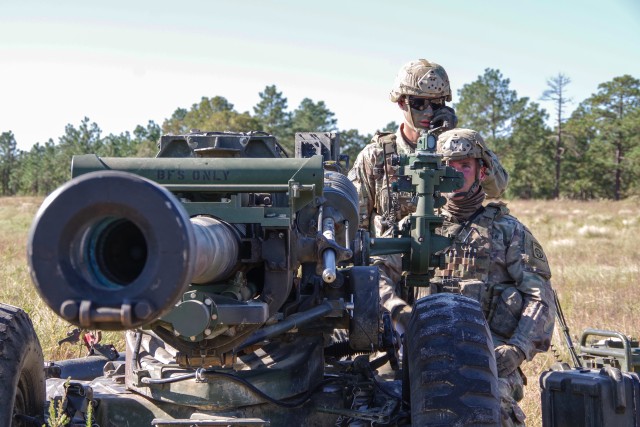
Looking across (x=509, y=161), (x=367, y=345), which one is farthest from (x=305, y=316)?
(x=509, y=161)

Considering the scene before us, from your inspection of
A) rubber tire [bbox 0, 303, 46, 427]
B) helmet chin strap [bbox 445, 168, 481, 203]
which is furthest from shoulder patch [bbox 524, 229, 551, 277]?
rubber tire [bbox 0, 303, 46, 427]

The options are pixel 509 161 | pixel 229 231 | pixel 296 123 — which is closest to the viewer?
pixel 229 231

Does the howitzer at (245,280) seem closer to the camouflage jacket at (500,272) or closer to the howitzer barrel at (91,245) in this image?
the howitzer barrel at (91,245)

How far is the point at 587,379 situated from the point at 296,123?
69.3 m

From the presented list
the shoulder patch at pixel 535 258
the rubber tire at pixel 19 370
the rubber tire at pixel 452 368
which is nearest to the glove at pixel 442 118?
the shoulder patch at pixel 535 258

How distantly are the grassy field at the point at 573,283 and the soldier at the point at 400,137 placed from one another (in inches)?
81.0

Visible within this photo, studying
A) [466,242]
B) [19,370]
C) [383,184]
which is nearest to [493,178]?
[466,242]

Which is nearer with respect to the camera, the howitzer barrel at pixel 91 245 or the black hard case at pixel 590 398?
the howitzer barrel at pixel 91 245

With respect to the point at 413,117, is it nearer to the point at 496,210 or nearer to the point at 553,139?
the point at 496,210

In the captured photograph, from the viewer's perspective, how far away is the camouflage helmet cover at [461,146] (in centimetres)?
729

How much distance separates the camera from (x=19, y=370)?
16.0 ft

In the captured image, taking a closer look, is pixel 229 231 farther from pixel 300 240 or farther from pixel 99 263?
pixel 99 263

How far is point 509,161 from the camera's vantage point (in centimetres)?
6147

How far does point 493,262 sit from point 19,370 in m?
3.68
